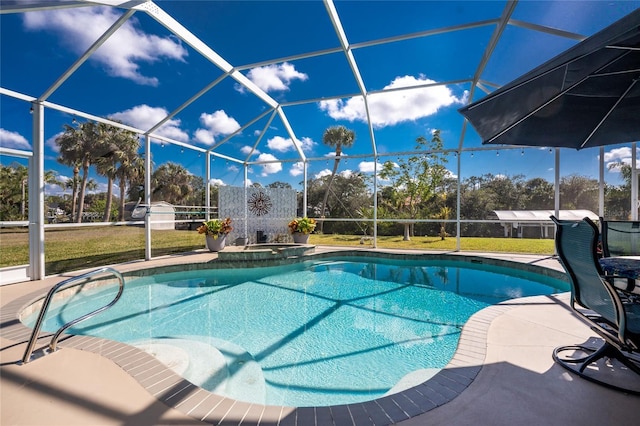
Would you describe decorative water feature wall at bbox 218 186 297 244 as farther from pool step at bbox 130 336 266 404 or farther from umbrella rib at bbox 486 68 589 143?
umbrella rib at bbox 486 68 589 143

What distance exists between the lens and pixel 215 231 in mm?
8398

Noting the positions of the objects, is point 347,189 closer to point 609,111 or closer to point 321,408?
point 609,111

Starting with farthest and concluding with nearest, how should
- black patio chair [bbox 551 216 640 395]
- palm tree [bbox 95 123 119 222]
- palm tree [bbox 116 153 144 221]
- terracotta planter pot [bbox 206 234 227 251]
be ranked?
terracotta planter pot [bbox 206 234 227 251], palm tree [bbox 116 153 144 221], palm tree [bbox 95 123 119 222], black patio chair [bbox 551 216 640 395]

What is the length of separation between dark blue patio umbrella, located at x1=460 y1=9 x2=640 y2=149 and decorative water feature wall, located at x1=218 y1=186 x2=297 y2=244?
792cm

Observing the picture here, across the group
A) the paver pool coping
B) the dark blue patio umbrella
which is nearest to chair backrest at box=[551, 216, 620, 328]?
the paver pool coping

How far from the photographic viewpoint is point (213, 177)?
9.73 m

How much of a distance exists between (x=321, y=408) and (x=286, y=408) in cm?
21

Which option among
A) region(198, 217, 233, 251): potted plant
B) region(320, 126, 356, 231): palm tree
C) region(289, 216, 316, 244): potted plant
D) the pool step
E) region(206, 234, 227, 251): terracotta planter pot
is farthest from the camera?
region(320, 126, 356, 231): palm tree

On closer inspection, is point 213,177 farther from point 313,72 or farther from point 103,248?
point 313,72

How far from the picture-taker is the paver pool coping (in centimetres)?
167

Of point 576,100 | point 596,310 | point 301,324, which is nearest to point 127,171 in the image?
point 301,324

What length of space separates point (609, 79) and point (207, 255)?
8.08 metres

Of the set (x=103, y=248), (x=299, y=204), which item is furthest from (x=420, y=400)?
(x=299, y=204)

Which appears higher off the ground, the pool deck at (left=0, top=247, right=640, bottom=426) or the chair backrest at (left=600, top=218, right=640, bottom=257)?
the chair backrest at (left=600, top=218, right=640, bottom=257)
